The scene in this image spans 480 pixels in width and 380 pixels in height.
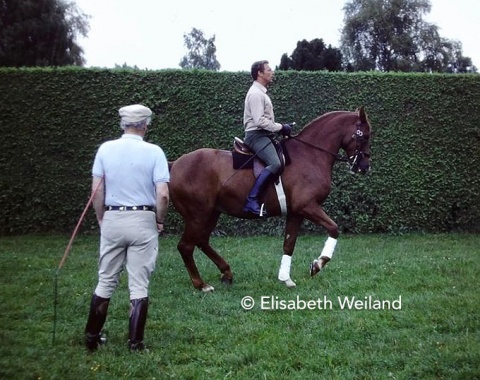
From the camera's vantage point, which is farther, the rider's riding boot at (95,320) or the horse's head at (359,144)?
the horse's head at (359,144)

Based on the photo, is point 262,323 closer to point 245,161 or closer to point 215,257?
point 215,257

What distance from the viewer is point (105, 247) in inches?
212

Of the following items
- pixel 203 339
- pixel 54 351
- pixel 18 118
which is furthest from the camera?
pixel 18 118

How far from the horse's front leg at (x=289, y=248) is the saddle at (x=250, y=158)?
76cm

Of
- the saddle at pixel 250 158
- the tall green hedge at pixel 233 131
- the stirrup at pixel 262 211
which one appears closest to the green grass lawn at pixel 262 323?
the stirrup at pixel 262 211

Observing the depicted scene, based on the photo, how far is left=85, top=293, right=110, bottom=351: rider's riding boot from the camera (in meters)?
5.41

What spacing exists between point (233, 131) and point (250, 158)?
549 centimetres

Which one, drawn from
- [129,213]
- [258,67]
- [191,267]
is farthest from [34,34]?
[129,213]

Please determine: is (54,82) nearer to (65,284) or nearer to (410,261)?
(65,284)

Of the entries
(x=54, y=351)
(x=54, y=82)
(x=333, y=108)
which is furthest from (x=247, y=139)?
(x=54, y=82)

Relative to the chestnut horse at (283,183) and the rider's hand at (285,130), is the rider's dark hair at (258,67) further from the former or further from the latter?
the chestnut horse at (283,183)

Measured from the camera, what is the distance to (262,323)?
20.7 ft

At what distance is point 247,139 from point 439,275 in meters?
3.53

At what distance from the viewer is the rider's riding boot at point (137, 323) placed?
5371 millimetres
